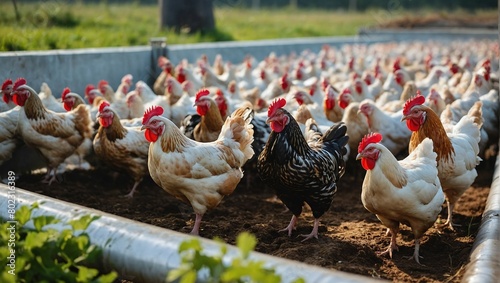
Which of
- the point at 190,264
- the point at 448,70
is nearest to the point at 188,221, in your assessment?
the point at 190,264

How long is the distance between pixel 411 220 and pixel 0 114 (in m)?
4.12

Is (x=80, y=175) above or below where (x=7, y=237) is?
below

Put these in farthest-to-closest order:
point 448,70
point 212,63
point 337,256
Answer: point 212,63 → point 448,70 → point 337,256

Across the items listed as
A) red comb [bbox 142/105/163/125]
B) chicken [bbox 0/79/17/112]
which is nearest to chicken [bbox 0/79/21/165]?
chicken [bbox 0/79/17/112]

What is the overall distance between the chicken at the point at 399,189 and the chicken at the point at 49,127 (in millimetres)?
3235

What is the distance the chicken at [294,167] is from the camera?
15.9 ft

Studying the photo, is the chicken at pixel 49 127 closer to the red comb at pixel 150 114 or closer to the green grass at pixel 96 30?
the red comb at pixel 150 114

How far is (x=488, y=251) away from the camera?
3705 mm

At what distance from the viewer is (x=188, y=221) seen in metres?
5.36

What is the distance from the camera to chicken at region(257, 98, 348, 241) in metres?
4.86

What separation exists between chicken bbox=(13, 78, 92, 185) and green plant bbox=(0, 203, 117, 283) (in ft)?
9.81

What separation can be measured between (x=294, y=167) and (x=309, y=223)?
0.89 metres

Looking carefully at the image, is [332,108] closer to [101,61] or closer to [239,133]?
[239,133]

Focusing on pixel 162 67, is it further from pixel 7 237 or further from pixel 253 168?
pixel 7 237
